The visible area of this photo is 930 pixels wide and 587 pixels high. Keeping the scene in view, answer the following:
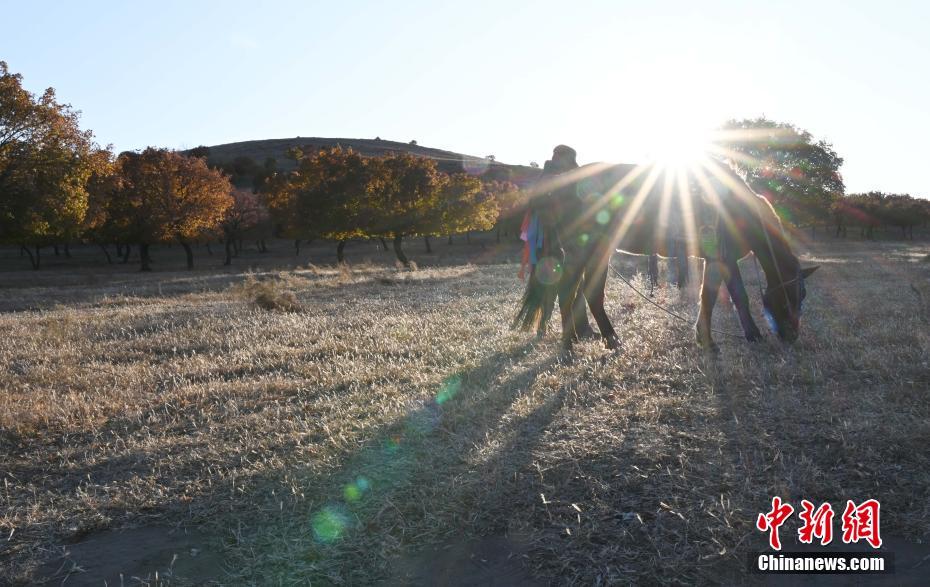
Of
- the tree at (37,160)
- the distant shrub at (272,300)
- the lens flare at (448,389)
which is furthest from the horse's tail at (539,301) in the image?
the tree at (37,160)

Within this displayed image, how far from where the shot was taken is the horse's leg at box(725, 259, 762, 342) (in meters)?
7.18

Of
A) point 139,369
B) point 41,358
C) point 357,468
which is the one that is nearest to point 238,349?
point 139,369

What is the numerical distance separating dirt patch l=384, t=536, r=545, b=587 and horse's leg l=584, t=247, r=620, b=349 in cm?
437

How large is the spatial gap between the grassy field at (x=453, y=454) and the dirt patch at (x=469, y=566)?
13mm

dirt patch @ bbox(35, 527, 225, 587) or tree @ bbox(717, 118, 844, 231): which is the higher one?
tree @ bbox(717, 118, 844, 231)

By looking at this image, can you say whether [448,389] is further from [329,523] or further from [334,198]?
[334,198]

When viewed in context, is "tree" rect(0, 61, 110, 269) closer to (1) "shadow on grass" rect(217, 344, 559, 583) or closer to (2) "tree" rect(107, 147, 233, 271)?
(2) "tree" rect(107, 147, 233, 271)

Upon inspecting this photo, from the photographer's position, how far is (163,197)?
42906 millimetres

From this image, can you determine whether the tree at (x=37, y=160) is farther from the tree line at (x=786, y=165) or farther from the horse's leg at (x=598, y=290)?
the tree line at (x=786, y=165)

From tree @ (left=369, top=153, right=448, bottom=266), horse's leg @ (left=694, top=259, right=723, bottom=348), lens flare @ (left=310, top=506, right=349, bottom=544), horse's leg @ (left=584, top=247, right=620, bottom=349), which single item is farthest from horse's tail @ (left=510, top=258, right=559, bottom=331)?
tree @ (left=369, top=153, right=448, bottom=266)

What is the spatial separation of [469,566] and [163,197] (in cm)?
4557

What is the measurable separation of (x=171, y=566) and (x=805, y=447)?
3.72 meters

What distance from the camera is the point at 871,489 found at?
3.40 metres

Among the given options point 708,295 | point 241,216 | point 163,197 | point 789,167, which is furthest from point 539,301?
point 241,216
